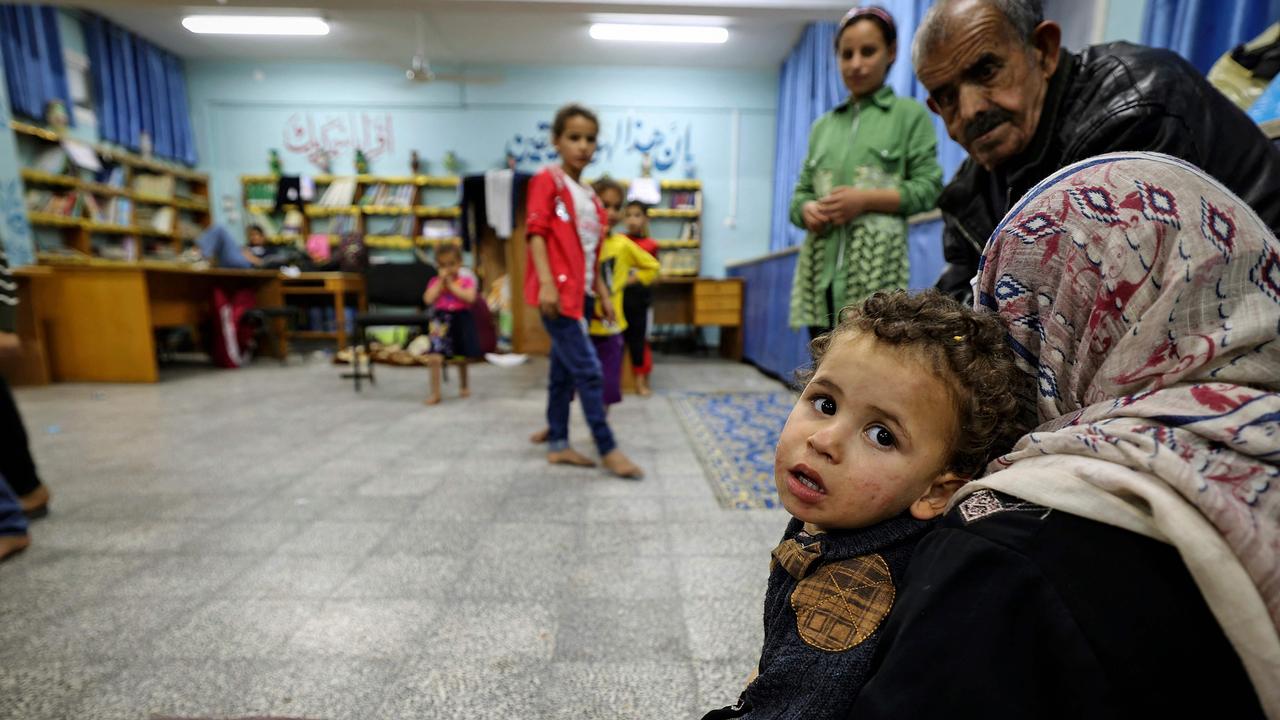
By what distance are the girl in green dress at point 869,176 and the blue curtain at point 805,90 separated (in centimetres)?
189

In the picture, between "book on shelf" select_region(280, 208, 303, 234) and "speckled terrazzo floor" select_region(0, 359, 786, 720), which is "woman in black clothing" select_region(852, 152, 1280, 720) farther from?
"book on shelf" select_region(280, 208, 303, 234)

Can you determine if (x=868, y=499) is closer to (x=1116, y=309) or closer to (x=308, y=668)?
(x=1116, y=309)

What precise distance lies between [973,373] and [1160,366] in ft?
0.42

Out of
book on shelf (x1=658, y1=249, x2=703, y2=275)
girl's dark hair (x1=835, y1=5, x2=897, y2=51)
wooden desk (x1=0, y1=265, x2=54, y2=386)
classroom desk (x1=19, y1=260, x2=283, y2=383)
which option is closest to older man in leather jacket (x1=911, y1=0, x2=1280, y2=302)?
girl's dark hair (x1=835, y1=5, x2=897, y2=51)

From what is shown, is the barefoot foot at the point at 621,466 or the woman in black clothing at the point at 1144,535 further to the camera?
the barefoot foot at the point at 621,466

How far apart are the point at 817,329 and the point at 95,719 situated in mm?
1870

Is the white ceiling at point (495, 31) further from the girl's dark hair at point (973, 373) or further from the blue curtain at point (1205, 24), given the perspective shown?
the girl's dark hair at point (973, 373)

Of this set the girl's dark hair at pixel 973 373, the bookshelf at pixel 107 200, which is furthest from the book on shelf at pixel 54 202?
the girl's dark hair at pixel 973 373

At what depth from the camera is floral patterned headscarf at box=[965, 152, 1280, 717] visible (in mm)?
333

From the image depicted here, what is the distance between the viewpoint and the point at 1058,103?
832mm

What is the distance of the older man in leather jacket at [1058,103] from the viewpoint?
723 mm

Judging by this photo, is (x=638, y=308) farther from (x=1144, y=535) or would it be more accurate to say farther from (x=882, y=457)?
(x=1144, y=535)

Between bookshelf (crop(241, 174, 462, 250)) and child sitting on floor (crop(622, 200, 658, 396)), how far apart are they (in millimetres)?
3647

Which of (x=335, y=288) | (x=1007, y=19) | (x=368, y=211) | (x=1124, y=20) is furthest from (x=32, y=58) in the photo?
(x=1124, y=20)
